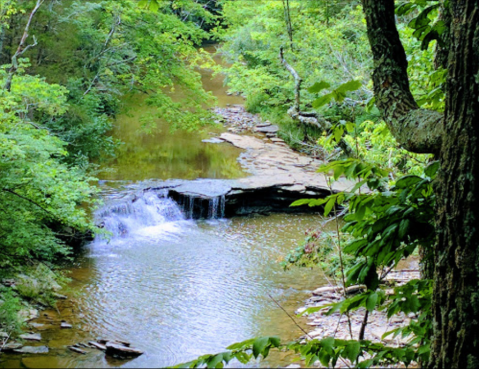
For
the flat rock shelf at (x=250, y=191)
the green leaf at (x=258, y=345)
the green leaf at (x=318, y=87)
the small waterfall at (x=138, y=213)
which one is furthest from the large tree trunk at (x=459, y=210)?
the flat rock shelf at (x=250, y=191)

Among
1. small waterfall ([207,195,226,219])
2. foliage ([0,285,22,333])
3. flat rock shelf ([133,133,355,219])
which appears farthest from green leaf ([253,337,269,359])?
small waterfall ([207,195,226,219])

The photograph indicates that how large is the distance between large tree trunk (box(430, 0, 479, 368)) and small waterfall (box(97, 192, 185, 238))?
8284 mm

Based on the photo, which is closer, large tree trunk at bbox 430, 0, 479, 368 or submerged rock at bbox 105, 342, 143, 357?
large tree trunk at bbox 430, 0, 479, 368

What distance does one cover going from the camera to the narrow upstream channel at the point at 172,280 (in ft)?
19.1

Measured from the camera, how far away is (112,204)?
32.4 ft

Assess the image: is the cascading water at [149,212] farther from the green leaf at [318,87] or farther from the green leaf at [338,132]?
the green leaf at [318,87]

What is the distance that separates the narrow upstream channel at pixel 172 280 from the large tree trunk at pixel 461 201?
3124 mm

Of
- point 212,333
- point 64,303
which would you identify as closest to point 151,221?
point 64,303

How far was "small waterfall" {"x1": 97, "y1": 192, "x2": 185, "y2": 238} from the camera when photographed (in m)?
9.64

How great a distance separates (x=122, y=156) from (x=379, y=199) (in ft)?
40.2

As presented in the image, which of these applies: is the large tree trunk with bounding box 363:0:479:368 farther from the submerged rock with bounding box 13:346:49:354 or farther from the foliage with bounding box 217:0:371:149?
the foliage with bounding box 217:0:371:149

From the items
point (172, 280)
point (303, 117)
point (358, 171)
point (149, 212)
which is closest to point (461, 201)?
point (358, 171)

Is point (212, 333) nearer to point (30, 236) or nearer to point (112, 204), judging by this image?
point (30, 236)

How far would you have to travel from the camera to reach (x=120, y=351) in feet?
17.2
